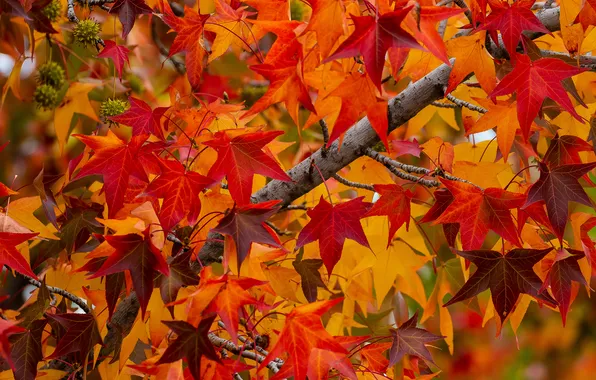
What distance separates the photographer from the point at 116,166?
99 cm

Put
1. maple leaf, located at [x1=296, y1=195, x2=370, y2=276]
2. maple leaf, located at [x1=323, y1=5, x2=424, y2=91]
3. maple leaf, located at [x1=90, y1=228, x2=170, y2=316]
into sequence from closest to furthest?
maple leaf, located at [x1=323, y1=5, x2=424, y2=91] < maple leaf, located at [x1=90, y1=228, x2=170, y2=316] < maple leaf, located at [x1=296, y1=195, x2=370, y2=276]

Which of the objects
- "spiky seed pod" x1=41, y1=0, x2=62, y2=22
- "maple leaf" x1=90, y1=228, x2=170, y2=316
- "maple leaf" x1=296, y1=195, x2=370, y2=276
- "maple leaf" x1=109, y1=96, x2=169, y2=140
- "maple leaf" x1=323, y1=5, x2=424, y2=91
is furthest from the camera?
"spiky seed pod" x1=41, y1=0, x2=62, y2=22

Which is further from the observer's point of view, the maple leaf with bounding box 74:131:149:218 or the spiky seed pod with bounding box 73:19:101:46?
the spiky seed pod with bounding box 73:19:101:46

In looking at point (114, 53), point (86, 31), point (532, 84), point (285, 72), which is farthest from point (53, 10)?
point (532, 84)

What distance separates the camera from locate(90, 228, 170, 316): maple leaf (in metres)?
0.89

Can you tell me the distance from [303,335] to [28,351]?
0.41 metres

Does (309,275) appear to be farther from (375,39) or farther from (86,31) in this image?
(86,31)

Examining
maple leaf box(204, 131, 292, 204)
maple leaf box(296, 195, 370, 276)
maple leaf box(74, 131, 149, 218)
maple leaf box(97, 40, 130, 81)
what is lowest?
maple leaf box(296, 195, 370, 276)

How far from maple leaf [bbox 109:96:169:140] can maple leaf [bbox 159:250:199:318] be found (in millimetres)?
239

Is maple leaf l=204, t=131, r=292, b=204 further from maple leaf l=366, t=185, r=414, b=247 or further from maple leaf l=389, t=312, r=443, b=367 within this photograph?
maple leaf l=389, t=312, r=443, b=367

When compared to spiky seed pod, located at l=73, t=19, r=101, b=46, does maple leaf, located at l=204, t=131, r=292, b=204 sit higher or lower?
lower

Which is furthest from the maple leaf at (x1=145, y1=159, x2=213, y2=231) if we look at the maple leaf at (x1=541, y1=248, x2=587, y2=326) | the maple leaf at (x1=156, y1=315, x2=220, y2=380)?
the maple leaf at (x1=541, y1=248, x2=587, y2=326)

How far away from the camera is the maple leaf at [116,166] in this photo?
98 cm

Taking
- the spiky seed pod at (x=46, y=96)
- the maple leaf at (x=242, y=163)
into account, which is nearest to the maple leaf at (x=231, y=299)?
the maple leaf at (x=242, y=163)
